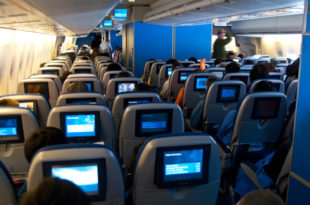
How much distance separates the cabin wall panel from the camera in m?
8.77

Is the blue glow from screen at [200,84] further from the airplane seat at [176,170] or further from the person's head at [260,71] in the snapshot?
the airplane seat at [176,170]

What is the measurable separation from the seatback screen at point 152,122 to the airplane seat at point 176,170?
1.06 m

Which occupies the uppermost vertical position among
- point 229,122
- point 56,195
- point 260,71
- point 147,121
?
point 260,71

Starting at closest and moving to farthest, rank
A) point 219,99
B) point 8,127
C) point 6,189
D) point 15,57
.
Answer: point 6,189 < point 8,127 < point 219,99 < point 15,57

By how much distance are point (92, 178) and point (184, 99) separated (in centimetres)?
479

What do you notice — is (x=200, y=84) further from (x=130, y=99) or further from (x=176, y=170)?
(x=176, y=170)

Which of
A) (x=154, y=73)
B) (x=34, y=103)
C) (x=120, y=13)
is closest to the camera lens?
(x=34, y=103)

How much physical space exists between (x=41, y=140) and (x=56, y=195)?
125cm

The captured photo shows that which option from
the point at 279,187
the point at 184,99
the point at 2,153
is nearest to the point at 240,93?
the point at 184,99

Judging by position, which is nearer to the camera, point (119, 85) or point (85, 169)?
point (85, 169)

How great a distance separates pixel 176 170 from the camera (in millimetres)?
2385

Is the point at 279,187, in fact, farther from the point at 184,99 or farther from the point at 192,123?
the point at 184,99

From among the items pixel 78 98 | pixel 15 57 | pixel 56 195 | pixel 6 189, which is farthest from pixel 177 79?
pixel 56 195

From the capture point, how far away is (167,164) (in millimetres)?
2336
